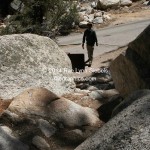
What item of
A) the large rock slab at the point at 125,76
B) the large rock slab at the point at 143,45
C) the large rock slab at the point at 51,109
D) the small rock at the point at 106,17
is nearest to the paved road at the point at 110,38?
the small rock at the point at 106,17

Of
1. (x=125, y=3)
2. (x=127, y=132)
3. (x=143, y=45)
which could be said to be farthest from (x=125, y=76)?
(x=125, y=3)

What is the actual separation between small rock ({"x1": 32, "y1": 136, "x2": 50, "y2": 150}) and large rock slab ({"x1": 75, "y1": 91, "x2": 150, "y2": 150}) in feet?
5.69

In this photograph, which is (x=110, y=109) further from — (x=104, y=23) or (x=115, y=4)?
(x=115, y=4)

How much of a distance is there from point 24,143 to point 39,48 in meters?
3.81

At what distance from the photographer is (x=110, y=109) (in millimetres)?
7570

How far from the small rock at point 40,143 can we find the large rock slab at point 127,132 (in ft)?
5.69

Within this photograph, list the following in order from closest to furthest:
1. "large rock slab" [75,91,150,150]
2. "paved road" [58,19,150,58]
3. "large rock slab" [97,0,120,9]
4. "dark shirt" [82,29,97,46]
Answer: "large rock slab" [75,91,150,150] → "dark shirt" [82,29,97,46] → "paved road" [58,19,150,58] → "large rock slab" [97,0,120,9]

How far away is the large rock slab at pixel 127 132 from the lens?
12.5 ft

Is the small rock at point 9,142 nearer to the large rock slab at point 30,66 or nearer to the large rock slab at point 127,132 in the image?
the large rock slab at point 127,132

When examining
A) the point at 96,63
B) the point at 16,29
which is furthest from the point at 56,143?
the point at 16,29

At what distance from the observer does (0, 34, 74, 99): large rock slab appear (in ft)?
28.4

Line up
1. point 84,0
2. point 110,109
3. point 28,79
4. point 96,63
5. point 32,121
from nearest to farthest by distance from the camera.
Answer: point 32,121, point 110,109, point 28,79, point 96,63, point 84,0

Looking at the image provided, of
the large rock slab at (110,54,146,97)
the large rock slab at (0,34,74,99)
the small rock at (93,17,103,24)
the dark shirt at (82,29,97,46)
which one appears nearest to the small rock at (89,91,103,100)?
the large rock slab at (110,54,146,97)

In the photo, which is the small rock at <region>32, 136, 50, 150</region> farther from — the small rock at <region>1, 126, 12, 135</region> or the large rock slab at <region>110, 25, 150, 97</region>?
the large rock slab at <region>110, 25, 150, 97</region>
